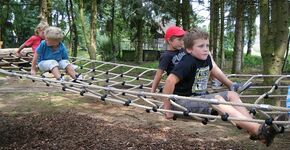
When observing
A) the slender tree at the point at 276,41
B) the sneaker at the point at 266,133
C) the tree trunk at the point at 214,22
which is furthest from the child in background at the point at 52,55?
the tree trunk at the point at 214,22

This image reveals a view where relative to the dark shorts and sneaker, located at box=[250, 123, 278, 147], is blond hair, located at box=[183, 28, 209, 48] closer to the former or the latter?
the dark shorts

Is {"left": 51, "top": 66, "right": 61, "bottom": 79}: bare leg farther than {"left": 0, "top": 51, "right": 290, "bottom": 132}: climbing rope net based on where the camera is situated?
Yes

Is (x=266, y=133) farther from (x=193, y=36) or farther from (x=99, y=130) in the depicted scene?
(x=99, y=130)

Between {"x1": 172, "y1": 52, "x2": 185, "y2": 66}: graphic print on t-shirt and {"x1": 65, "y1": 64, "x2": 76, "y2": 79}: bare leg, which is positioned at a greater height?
{"x1": 172, "y1": 52, "x2": 185, "y2": 66}: graphic print on t-shirt

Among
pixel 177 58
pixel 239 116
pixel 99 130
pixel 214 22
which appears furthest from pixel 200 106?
pixel 214 22

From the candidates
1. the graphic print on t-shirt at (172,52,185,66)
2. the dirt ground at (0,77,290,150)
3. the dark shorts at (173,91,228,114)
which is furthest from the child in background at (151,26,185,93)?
the dirt ground at (0,77,290,150)

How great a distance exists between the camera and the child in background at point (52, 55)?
17.8 feet

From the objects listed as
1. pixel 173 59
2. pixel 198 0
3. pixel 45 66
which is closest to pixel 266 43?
pixel 173 59

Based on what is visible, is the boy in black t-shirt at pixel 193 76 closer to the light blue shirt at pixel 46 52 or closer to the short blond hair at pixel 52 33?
the short blond hair at pixel 52 33

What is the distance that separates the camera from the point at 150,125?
6938 millimetres

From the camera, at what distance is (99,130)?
660 cm

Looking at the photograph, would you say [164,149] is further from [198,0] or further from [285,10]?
[198,0]

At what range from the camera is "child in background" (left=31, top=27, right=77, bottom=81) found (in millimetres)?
5436

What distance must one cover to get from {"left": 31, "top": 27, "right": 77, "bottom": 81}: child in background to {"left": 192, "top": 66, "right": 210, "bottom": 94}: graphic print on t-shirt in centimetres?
243
